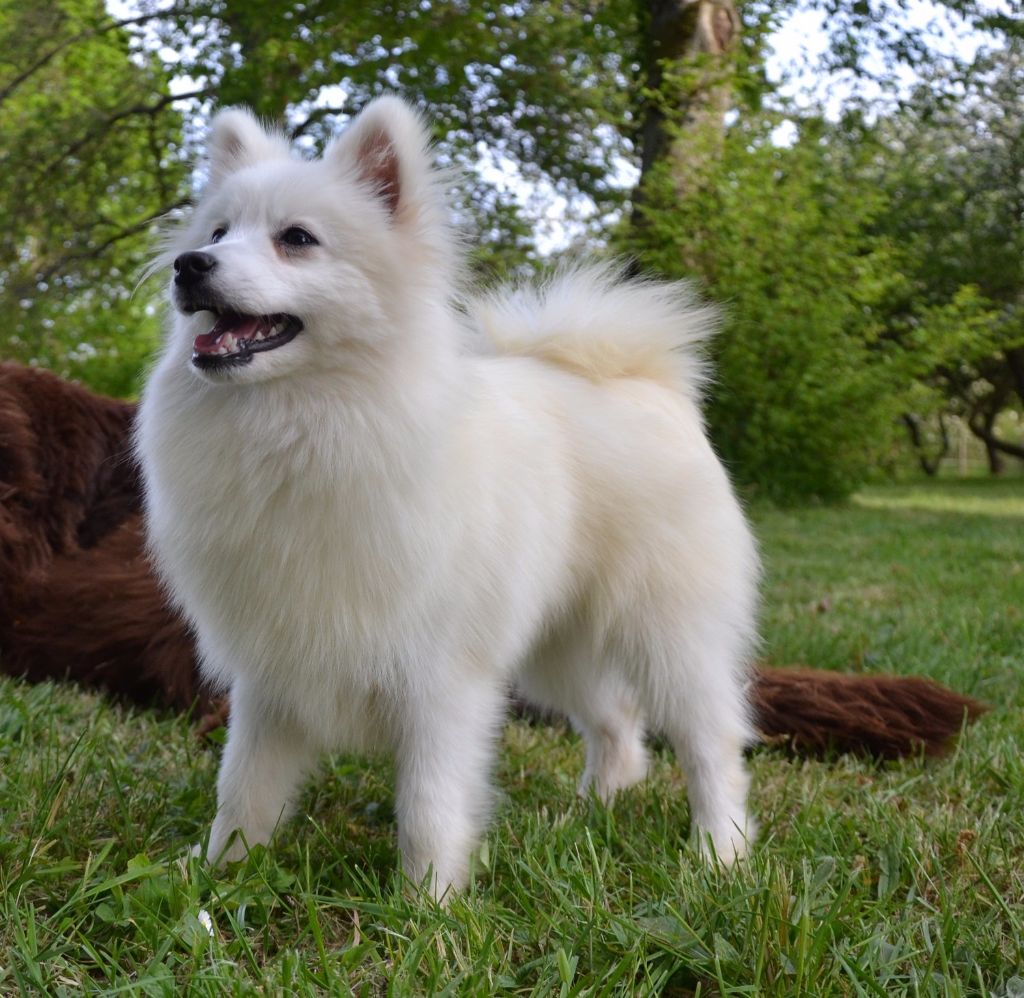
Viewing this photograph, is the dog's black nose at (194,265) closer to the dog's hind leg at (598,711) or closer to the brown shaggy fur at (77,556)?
the dog's hind leg at (598,711)

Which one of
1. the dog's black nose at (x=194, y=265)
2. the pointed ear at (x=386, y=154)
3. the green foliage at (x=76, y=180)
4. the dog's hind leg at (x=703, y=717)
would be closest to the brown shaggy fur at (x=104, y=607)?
the dog's hind leg at (x=703, y=717)

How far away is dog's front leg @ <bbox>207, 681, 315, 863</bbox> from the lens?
2.37 meters

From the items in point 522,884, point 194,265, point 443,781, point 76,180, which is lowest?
point 522,884

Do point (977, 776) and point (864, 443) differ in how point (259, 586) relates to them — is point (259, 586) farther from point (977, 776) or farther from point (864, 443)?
point (864, 443)

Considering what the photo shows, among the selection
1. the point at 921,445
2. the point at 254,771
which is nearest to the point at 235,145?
the point at 254,771

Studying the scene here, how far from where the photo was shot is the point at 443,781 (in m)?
2.24

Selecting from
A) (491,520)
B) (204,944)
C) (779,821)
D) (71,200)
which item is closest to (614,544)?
(491,520)

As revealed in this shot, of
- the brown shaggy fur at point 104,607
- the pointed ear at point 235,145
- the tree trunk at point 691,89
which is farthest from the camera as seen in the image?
the tree trunk at point 691,89

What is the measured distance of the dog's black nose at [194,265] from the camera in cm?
205

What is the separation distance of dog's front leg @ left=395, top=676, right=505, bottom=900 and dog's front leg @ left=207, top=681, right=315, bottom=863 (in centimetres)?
31

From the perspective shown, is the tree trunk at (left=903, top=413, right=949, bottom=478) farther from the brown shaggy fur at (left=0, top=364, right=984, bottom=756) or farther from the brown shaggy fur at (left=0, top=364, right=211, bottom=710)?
the brown shaggy fur at (left=0, top=364, right=211, bottom=710)

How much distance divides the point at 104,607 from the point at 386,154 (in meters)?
2.19

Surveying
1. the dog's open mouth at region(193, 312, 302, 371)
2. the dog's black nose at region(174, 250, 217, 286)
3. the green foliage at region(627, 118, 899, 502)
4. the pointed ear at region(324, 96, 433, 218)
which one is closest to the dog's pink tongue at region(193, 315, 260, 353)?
the dog's open mouth at region(193, 312, 302, 371)

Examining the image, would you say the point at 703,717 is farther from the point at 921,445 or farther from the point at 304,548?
the point at 921,445
